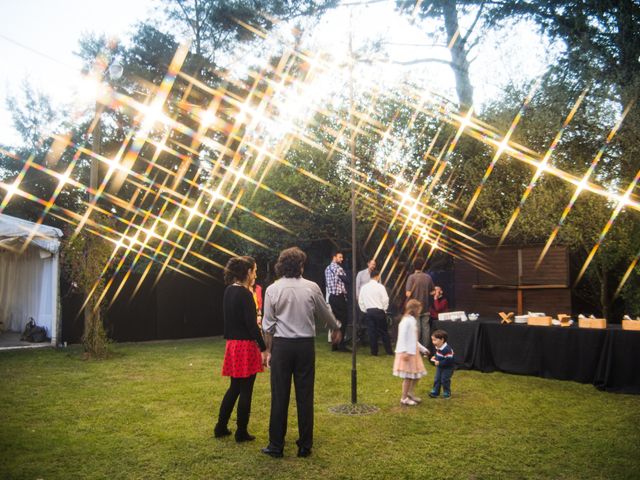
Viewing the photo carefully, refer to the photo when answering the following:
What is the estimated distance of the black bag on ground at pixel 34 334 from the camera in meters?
11.9

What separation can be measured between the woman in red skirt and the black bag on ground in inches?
340

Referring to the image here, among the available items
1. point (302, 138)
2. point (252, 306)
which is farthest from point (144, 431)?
point (302, 138)

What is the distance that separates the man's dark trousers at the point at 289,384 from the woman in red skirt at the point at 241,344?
13.8 inches

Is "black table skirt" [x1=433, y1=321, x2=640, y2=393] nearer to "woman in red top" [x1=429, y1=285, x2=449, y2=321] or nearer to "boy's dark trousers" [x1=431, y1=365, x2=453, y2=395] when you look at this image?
"woman in red top" [x1=429, y1=285, x2=449, y2=321]

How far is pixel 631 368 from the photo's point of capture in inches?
282

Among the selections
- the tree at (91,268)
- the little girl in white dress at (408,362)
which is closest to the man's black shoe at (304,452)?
the little girl in white dress at (408,362)

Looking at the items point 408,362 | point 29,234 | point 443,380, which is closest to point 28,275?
point 29,234

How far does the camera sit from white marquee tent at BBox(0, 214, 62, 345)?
455 inches

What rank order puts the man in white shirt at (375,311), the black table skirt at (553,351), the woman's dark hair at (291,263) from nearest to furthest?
the woman's dark hair at (291,263) < the black table skirt at (553,351) < the man in white shirt at (375,311)

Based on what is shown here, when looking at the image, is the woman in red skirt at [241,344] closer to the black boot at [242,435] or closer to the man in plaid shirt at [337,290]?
the black boot at [242,435]

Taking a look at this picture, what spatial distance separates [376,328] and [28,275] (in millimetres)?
8392

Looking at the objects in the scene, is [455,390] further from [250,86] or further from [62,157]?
[62,157]

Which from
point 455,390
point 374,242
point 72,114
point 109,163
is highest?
point 72,114

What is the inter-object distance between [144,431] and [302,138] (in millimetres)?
10340
